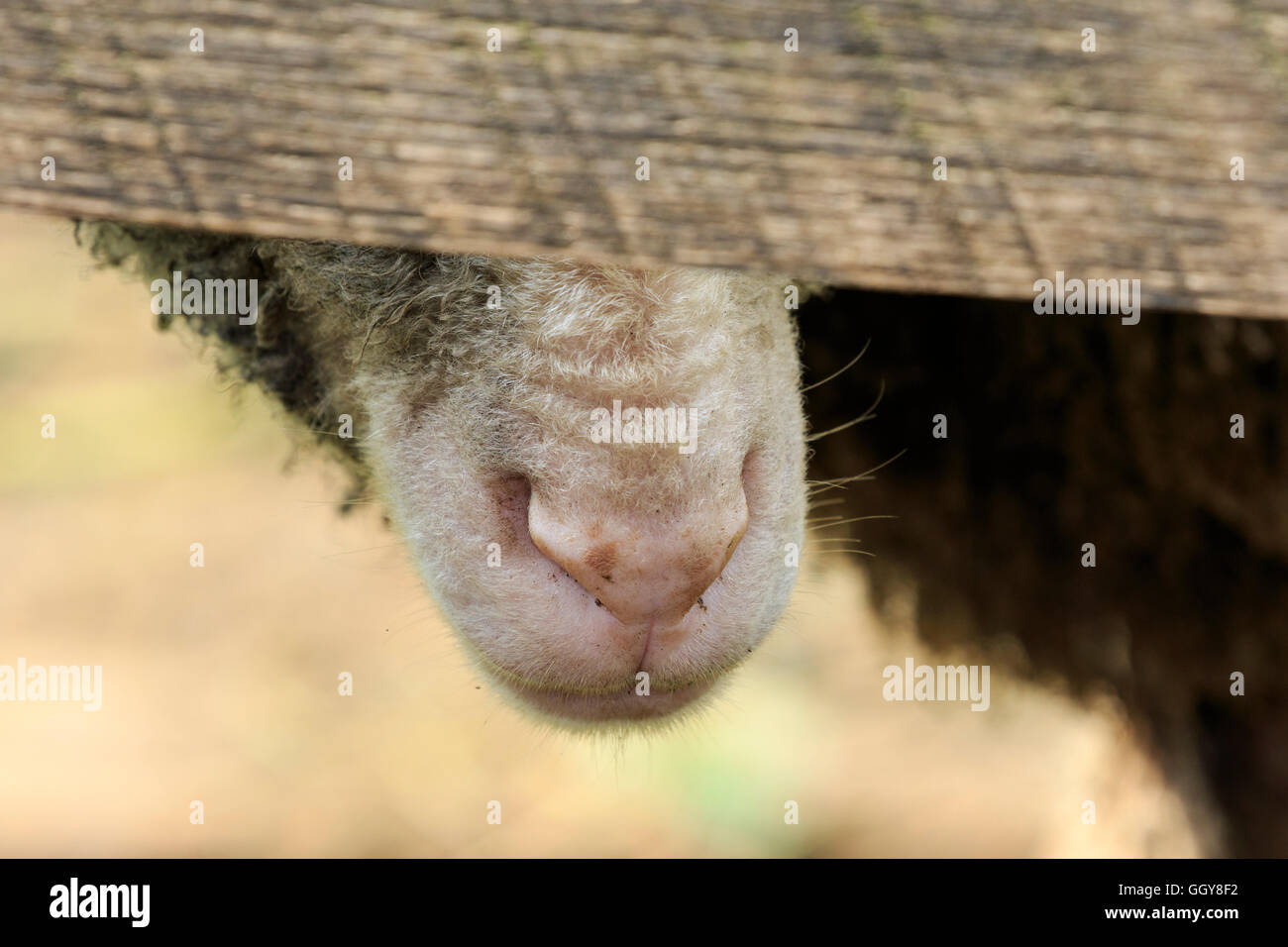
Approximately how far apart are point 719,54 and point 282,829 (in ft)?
13.1

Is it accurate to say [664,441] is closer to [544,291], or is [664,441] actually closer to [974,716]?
[544,291]

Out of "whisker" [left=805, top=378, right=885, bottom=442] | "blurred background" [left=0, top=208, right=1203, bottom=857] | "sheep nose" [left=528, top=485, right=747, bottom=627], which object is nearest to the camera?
"sheep nose" [left=528, top=485, right=747, bottom=627]

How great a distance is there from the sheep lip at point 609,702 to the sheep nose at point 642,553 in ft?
0.41

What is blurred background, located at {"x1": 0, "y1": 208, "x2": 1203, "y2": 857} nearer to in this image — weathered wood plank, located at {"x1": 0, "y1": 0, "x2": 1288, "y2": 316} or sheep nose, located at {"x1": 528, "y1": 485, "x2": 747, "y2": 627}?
sheep nose, located at {"x1": 528, "y1": 485, "x2": 747, "y2": 627}

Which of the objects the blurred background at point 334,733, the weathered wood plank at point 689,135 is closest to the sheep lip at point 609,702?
the weathered wood plank at point 689,135

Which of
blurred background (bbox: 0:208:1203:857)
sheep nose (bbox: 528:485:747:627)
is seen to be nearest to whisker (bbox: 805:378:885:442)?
sheep nose (bbox: 528:485:747:627)

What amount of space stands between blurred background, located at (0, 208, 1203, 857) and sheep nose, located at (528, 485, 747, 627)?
1997 millimetres

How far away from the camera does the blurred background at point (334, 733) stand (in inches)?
166

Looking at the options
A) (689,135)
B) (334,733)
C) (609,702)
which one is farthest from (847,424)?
(334,733)

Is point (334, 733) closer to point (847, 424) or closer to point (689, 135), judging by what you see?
point (847, 424)

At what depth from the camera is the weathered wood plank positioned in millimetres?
691

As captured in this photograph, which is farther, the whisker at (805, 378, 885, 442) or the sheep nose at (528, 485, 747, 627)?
the whisker at (805, 378, 885, 442)

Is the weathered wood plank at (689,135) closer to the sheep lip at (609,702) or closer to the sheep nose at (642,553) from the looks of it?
the sheep nose at (642,553)

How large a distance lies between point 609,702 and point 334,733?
11.9 ft
